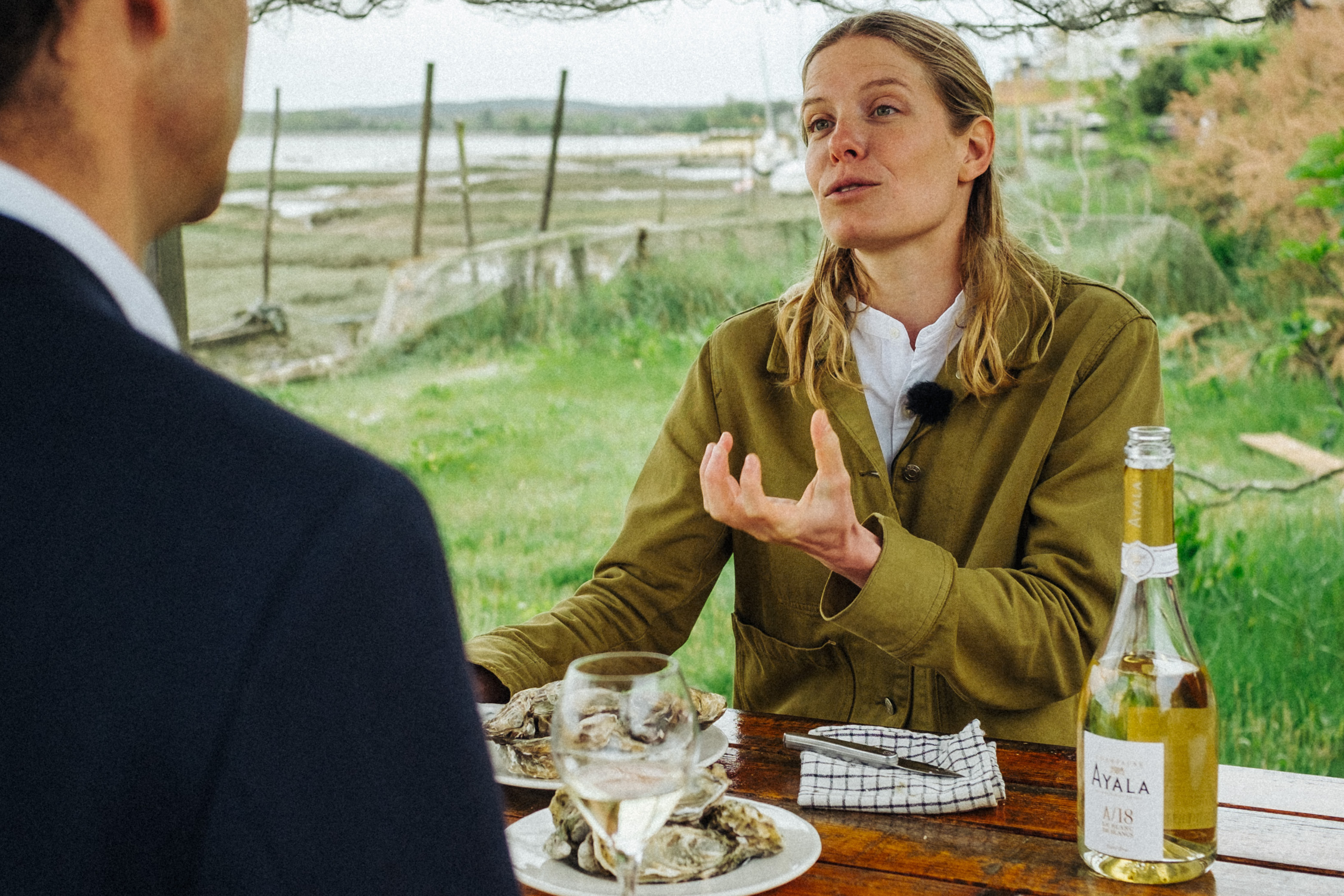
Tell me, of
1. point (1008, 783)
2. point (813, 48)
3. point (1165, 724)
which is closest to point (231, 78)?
point (1165, 724)

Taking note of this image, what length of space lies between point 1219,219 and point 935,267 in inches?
140

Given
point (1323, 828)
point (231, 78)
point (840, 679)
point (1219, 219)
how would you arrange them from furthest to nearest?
point (1219, 219), point (840, 679), point (1323, 828), point (231, 78)

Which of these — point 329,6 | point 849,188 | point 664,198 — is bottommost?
point 849,188

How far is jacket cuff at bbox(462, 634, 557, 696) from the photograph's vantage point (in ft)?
4.91

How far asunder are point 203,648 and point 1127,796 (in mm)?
828

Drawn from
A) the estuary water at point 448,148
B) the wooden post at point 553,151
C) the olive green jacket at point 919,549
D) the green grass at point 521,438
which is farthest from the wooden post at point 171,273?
the estuary water at point 448,148

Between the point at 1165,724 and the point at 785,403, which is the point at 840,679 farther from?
the point at 1165,724

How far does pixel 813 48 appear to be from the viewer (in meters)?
1.98

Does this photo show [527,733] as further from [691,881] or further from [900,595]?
[900,595]

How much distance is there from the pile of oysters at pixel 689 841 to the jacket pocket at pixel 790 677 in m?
0.68

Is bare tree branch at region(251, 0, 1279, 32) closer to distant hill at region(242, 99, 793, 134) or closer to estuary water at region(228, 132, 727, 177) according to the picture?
distant hill at region(242, 99, 793, 134)

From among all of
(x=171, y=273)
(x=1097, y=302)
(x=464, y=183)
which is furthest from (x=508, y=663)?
(x=464, y=183)

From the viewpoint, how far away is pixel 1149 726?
105 cm

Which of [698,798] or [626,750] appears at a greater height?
[626,750]
